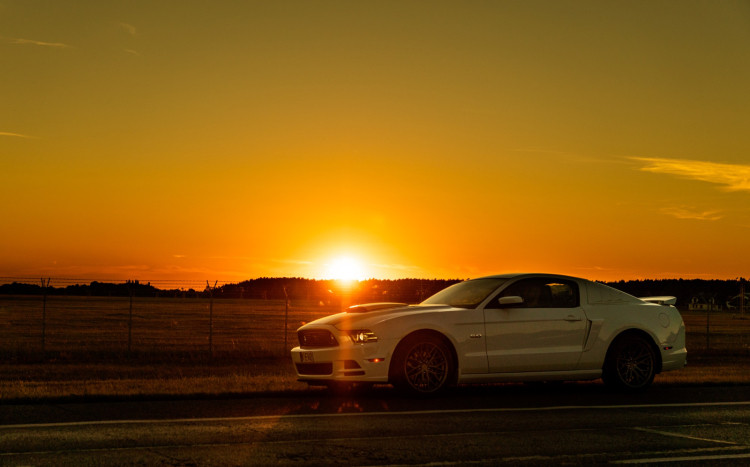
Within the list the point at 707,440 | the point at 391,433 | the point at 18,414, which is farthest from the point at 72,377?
the point at 707,440

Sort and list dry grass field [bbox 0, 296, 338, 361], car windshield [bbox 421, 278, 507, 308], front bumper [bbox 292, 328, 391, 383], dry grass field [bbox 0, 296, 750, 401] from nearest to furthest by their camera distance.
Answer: front bumper [bbox 292, 328, 391, 383] < car windshield [bbox 421, 278, 507, 308] < dry grass field [bbox 0, 296, 750, 401] < dry grass field [bbox 0, 296, 338, 361]

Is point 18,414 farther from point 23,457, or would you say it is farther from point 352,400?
point 352,400

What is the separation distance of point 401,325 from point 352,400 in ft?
3.62

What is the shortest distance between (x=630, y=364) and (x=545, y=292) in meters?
1.55

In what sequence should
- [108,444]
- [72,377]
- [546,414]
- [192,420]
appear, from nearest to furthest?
[108,444] → [192,420] → [546,414] → [72,377]

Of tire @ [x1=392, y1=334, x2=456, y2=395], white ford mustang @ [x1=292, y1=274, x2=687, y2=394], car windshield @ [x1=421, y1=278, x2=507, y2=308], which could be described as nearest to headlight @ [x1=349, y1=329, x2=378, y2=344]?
white ford mustang @ [x1=292, y1=274, x2=687, y2=394]

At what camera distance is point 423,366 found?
1131cm

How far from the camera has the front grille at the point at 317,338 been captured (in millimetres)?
11420

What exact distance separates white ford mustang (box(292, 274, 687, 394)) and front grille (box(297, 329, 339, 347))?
1 centimetres

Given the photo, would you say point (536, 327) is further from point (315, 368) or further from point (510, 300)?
point (315, 368)

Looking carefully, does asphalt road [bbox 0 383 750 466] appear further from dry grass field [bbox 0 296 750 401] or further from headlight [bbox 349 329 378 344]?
dry grass field [bbox 0 296 750 401]

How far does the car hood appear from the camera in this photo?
11367 mm

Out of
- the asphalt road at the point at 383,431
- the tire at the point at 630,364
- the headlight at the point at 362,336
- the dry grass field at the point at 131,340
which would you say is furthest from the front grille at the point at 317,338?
the dry grass field at the point at 131,340

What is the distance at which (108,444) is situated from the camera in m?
7.65
